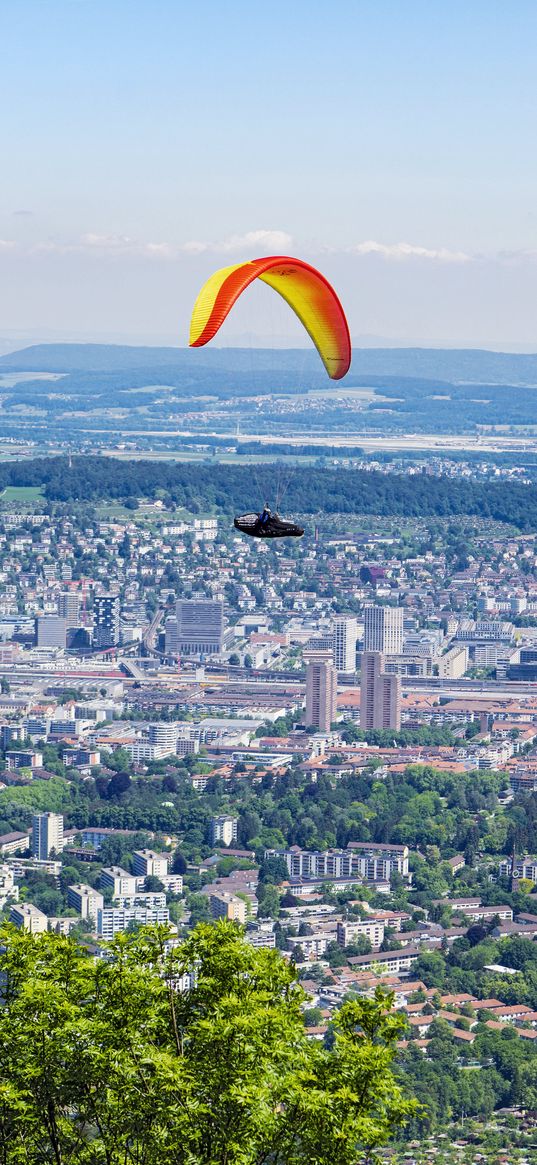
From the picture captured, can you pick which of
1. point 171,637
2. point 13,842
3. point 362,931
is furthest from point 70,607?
point 362,931

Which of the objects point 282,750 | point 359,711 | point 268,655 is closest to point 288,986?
point 282,750

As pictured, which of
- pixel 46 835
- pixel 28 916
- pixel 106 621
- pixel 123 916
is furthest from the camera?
pixel 106 621

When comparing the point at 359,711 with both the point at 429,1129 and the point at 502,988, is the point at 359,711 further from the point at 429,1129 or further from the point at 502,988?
the point at 429,1129

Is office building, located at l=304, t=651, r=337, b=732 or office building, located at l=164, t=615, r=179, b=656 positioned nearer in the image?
office building, located at l=304, t=651, r=337, b=732

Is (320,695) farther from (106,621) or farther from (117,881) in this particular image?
(117,881)

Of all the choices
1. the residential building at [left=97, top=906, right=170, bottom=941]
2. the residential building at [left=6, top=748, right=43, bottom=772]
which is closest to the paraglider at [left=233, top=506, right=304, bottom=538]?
the residential building at [left=97, top=906, right=170, bottom=941]

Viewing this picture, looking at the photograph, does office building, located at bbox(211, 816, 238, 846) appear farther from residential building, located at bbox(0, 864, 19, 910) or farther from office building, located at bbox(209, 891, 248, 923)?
office building, located at bbox(209, 891, 248, 923)

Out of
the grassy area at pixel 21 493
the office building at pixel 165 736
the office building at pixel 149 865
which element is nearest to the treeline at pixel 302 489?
the grassy area at pixel 21 493
